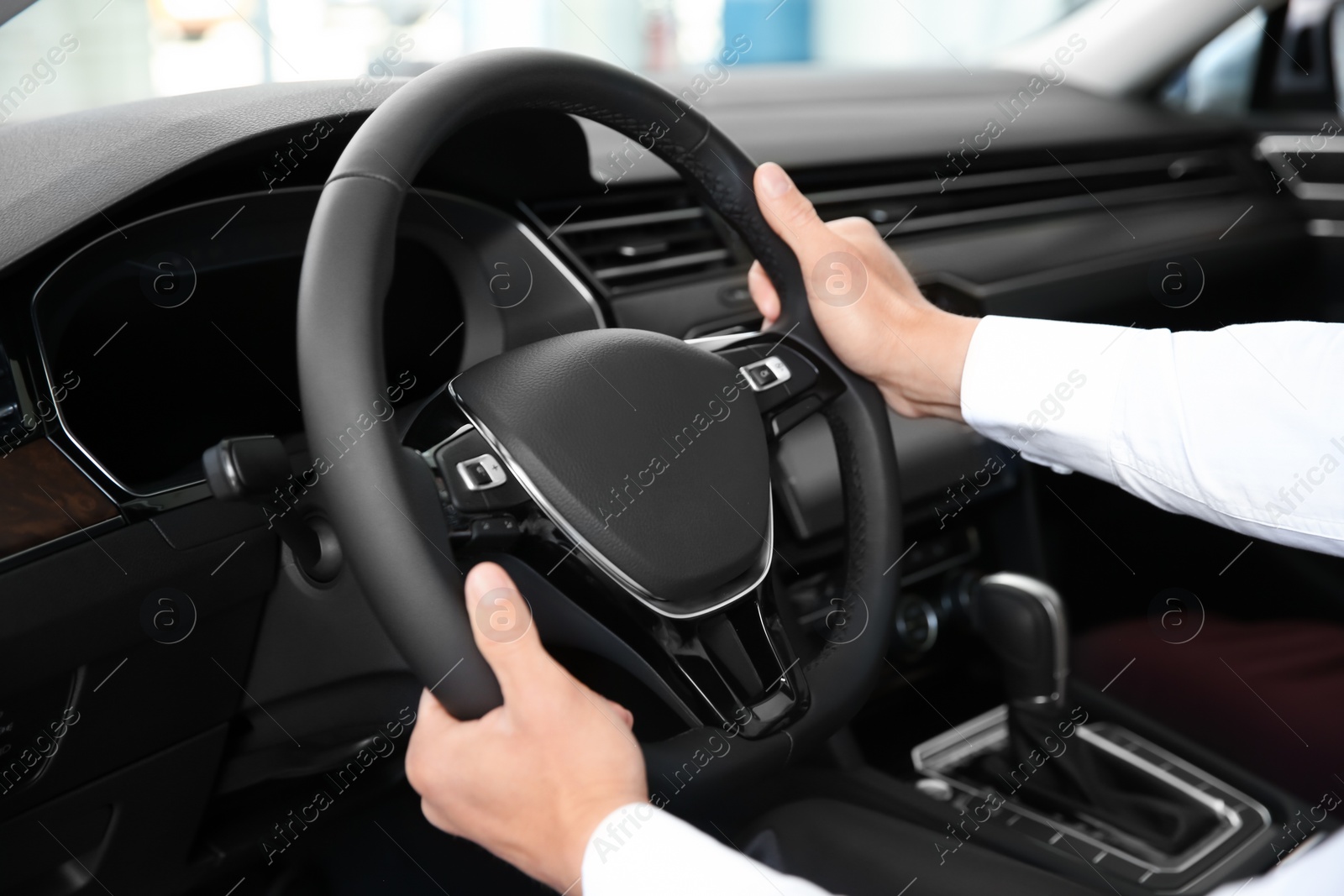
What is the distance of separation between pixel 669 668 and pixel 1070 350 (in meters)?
0.46

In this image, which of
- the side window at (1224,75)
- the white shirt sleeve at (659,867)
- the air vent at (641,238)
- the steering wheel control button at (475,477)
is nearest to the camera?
the white shirt sleeve at (659,867)

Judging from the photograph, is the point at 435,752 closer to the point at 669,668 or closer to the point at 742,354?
the point at 669,668

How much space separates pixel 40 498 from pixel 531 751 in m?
0.41

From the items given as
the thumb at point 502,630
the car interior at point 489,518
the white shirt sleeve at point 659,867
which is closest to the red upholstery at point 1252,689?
the car interior at point 489,518

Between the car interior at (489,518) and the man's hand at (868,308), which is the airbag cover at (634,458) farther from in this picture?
the man's hand at (868,308)

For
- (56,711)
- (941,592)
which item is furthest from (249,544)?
(941,592)

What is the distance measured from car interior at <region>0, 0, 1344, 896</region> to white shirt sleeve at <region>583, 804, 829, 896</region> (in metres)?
0.10

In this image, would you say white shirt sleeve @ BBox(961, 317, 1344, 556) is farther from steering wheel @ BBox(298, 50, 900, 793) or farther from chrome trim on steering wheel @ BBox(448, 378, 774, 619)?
chrome trim on steering wheel @ BBox(448, 378, 774, 619)

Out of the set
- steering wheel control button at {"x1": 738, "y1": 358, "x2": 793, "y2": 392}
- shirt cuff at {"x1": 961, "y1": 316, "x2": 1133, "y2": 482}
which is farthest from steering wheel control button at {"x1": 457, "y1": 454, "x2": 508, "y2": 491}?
shirt cuff at {"x1": 961, "y1": 316, "x2": 1133, "y2": 482}

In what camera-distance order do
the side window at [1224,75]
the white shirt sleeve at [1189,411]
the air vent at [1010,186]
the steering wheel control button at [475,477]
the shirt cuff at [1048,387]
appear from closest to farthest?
the steering wheel control button at [475,477]
the white shirt sleeve at [1189,411]
the shirt cuff at [1048,387]
the air vent at [1010,186]
the side window at [1224,75]

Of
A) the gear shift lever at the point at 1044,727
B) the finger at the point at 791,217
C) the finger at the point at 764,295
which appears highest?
the finger at the point at 791,217

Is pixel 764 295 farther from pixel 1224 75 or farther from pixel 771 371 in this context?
pixel 1224 75

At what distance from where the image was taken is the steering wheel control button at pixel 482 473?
744mm

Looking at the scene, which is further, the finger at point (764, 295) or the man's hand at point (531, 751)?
the finger at point (764, 295)
